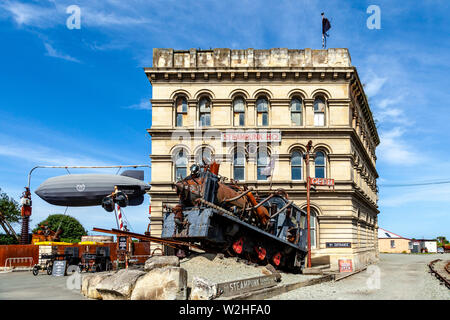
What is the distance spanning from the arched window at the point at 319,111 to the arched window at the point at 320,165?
2.09m

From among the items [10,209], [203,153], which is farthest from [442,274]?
[10,209]

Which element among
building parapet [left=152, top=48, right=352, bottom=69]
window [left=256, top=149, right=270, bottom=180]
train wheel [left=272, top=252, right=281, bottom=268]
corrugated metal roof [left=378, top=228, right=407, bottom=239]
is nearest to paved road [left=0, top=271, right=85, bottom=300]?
train wheel [left=272, top=252, right=281, bottom=268]

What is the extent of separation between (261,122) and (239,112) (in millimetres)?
1638

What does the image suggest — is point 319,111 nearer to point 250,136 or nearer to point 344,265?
point 250,136

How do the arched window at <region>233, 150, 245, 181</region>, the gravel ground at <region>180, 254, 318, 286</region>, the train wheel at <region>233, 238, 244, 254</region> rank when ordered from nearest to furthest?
the gravel ground at <region>180, 254, 318, 286</region> < the train wheel at <region>233, 238, 244, 254</region> < the arched window at <region>233, 150, 245, 181</region>

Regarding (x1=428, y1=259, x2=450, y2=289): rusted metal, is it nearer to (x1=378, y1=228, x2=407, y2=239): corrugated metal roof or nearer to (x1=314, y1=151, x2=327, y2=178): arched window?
(x1=314, y1=151, x2=327, y2=178): arched window

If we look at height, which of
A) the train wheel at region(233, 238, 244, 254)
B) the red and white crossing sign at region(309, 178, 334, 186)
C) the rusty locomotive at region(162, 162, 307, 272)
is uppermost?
the red and white crossing sign at region(309, 178, 334, 186)

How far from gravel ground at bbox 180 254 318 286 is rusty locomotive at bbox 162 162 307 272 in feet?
2.26

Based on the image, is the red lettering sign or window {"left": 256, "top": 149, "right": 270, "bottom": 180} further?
window {"left": 256, "top": 149, "right": 270, "bottom": 180}

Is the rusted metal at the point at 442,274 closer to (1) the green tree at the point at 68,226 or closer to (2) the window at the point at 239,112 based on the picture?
(2) the window at the point at 239,112

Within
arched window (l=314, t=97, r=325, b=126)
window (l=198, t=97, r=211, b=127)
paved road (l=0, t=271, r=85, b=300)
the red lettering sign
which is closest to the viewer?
paved road (l=0, t=271, r=85, b=300)

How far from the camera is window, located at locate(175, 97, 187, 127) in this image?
2938 cm

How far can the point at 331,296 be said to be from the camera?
13.5m
